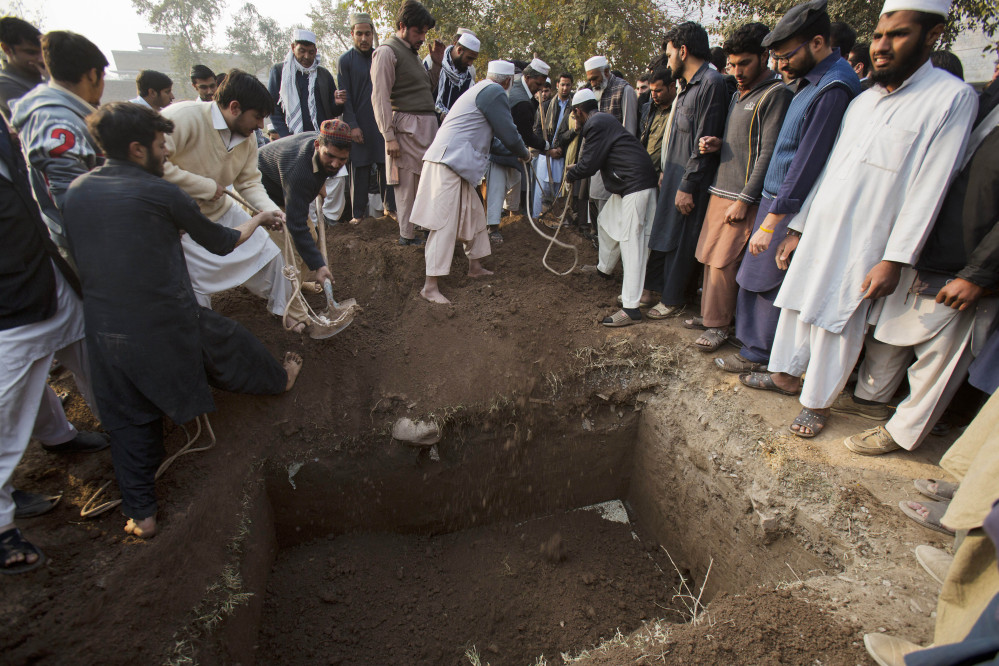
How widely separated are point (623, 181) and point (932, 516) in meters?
2.79

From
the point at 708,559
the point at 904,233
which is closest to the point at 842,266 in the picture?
the point at 904,233

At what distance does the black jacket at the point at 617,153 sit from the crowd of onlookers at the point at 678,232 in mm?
16

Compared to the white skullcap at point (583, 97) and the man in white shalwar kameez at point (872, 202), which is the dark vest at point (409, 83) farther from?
the man in white shalwar kameez at point (872, 202)

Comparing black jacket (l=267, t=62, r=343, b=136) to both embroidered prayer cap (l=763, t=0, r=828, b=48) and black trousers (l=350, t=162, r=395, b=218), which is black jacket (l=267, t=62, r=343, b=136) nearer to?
black trousers (l=350, t=162, r=395, b=218)

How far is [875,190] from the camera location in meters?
2.48

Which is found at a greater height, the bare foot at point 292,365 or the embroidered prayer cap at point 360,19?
the embroidered prayer cap at point 360,19

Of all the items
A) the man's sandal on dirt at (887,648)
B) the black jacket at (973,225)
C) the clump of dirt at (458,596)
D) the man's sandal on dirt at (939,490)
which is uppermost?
the black jacket at (973,225)

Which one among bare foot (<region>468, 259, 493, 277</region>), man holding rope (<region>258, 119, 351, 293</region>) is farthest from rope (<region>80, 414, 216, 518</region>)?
bare foot (<region>468, 259, 493, 277</region>)

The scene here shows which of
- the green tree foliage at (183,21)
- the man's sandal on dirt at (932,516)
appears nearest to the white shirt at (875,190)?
the man's sandal on dirt at (932,516)

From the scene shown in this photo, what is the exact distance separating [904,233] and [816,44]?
3.87 ft

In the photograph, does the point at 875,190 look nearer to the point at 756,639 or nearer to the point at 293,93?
Result: the point at 756,639

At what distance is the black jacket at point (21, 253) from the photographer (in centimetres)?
211

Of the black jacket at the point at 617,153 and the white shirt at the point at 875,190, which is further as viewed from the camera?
the black jacket at the point at 617,153

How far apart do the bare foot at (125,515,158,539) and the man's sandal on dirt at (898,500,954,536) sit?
3526 millimetres
